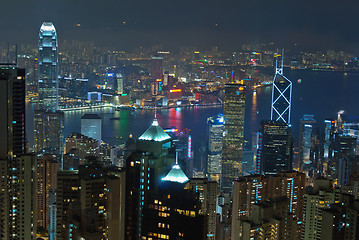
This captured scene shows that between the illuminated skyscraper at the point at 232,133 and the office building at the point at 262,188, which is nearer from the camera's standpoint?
the office building at the point at 262,188

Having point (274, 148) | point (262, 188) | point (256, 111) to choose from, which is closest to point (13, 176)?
point (262, 188)

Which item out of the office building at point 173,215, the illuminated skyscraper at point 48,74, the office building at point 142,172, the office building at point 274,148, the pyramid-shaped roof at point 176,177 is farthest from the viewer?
the illuminated skyscraper at point 48,74

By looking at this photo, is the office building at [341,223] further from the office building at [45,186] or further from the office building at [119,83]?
the office building at [119,83]

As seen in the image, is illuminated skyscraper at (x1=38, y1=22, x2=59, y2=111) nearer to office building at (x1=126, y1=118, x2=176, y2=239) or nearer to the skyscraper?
the skyscraper

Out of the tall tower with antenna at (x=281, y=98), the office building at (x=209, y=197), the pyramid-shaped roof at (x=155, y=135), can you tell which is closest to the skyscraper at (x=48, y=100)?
the office building at (x=209, y=197)

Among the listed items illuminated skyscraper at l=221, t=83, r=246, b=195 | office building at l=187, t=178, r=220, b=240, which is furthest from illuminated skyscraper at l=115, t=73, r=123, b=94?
office building at l=187, t=178, r=220, b=240

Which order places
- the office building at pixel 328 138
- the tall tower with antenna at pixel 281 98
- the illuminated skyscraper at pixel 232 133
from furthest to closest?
the tall tower with antenna at pixel 281 98
the office building at pixel 328 138
the illuminated skyscraper at pixel 232 133
